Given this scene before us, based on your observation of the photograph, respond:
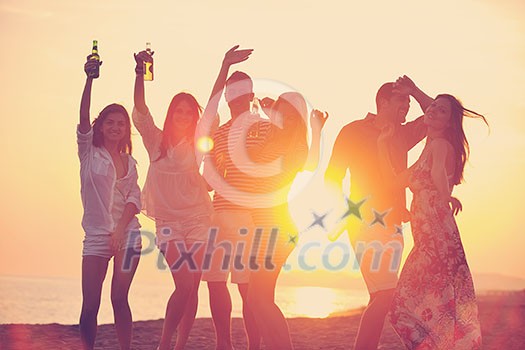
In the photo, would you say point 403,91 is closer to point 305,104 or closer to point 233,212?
point 305,104

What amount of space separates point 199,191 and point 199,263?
0.70 metres

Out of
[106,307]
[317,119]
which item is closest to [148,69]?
[317,119]

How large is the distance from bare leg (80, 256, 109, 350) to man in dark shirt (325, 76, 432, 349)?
233cm

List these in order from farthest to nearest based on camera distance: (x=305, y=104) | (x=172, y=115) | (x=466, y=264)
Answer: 1. (x=172, y=115)
2. (x=466, y=264)
3. (x=305, y=104)

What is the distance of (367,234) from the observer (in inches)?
330

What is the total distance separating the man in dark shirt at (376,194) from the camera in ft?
27.6

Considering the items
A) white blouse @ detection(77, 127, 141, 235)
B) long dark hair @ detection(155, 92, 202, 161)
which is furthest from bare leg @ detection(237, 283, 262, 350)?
long dark hair @ detection(155, 92, 202, 161)

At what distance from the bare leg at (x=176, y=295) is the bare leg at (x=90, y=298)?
666mm

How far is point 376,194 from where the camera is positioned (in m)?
8.55

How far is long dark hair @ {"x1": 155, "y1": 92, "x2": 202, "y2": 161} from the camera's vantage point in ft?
29.1

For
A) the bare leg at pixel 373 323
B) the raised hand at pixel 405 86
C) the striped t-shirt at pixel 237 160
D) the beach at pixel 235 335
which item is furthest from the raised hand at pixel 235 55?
the beach at pixel 235 335

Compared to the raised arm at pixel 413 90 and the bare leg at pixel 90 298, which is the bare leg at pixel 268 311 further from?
the raised arm at pixel 413 90

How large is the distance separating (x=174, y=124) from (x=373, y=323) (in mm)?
2707

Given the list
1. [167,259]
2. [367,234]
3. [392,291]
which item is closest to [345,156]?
[367,234]
